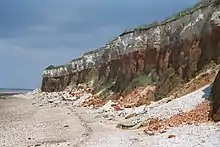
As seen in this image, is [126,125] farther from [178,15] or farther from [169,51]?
[178,15]

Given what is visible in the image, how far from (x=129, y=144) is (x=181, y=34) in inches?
647

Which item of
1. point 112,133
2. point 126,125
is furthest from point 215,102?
point 126,125

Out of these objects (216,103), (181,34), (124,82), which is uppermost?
(181,34)

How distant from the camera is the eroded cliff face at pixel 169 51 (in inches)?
1054

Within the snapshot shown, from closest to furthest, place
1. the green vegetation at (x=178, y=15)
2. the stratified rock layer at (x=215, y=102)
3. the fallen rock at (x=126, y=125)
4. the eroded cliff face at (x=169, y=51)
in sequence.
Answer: the stratified rock layer at (x=215, y=102)
the fallen rock at (x=126, y=125)
the eroded cliff face at (x=169, y=51)
the green vegetation at (x=178, y=15)

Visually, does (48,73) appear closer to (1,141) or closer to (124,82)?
(124,82)

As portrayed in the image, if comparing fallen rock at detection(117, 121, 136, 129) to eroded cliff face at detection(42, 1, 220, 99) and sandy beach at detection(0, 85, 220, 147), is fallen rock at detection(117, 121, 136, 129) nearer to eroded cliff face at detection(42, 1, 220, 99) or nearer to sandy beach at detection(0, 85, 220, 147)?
sandy beach at detection(0, 85, 220, 147)

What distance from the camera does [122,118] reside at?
25219 mm

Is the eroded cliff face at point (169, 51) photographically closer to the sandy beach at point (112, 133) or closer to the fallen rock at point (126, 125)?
the sandy beach at point (112, 133)

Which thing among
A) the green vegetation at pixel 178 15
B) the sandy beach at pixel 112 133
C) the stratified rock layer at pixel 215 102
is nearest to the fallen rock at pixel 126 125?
the sandy beach at pixel 112 133

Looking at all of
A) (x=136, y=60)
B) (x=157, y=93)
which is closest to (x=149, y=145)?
(x=157, y=93)

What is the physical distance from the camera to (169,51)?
108 feet

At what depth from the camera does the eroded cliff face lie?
26766 millimetres

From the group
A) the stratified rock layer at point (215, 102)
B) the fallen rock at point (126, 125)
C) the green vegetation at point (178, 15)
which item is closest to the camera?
the stratified rock layer at point (215, 102)
